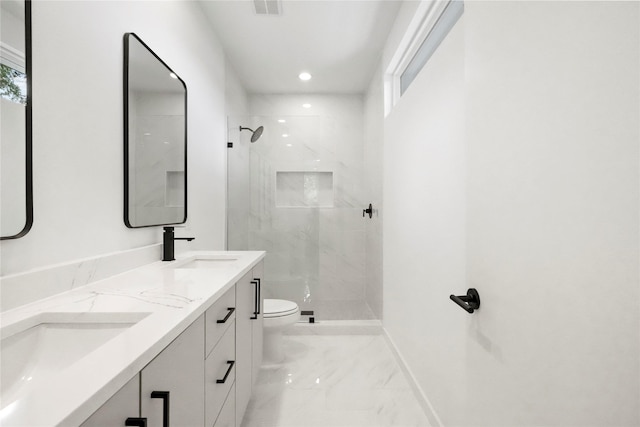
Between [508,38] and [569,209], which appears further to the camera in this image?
[508,38]

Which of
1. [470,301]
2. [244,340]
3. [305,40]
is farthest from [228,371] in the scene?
[305,40]

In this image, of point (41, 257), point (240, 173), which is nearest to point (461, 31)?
point (41, 257)

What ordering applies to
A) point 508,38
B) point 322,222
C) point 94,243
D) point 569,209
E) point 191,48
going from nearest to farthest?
point 569,209 < point 508,38 < point 94,243 < point 191,48 < point 322,222

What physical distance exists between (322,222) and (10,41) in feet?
9.54

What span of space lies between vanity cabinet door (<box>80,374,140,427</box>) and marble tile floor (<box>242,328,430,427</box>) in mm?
1370

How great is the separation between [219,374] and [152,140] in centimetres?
117

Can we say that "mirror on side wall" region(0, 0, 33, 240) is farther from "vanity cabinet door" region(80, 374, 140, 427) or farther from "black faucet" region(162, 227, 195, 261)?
"black faucet" region(162, 227, 195, 261)

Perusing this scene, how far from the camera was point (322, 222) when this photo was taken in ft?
11.8

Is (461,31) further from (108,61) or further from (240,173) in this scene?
(240,173)

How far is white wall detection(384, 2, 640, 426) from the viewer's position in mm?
557

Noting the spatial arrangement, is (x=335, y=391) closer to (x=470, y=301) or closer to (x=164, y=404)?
(x=470, y=301)

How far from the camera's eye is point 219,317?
1143 millimetres

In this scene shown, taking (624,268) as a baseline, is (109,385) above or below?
below

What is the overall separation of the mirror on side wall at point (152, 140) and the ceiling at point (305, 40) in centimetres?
86
